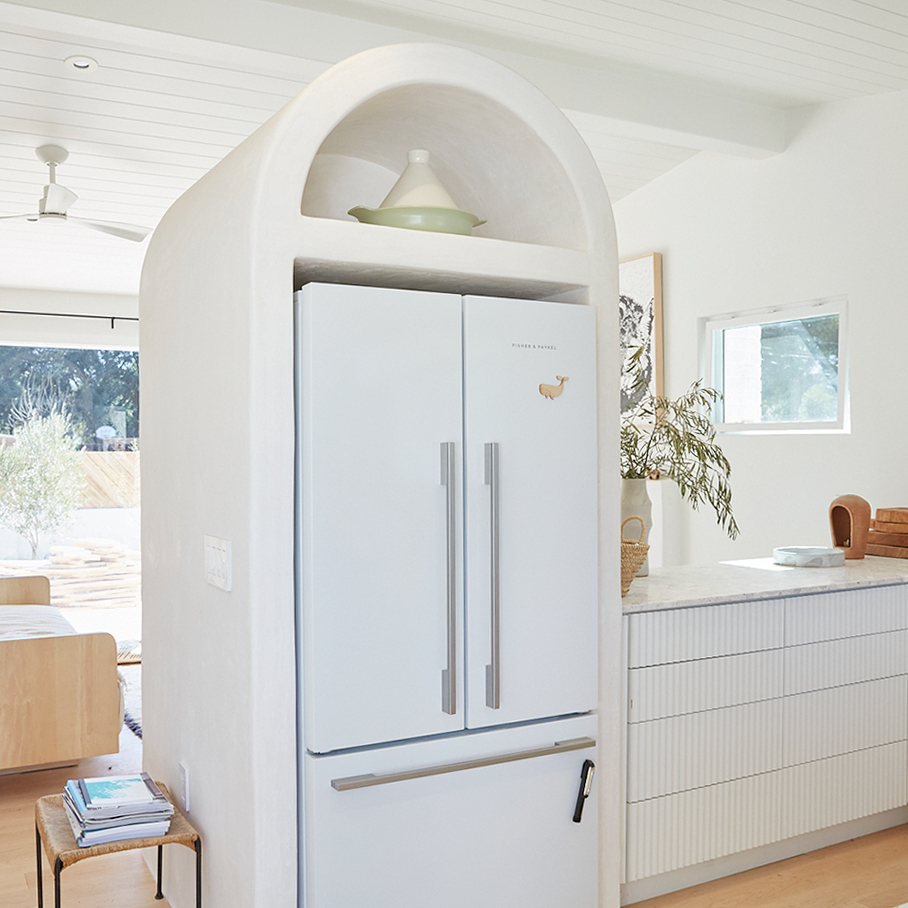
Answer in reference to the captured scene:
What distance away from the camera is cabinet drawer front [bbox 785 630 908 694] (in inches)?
119

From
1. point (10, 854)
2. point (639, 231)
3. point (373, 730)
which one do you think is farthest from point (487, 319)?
point (639, 231)

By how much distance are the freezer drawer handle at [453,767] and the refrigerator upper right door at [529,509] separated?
0.09 m

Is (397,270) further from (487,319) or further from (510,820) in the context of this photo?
(510,820)

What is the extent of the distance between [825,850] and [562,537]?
66.4 inches

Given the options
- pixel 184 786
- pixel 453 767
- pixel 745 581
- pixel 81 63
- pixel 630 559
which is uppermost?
pixel 81 63

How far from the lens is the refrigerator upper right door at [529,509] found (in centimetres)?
229

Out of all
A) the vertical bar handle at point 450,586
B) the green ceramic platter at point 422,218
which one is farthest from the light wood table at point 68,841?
the green ceramic platter at point 422,218

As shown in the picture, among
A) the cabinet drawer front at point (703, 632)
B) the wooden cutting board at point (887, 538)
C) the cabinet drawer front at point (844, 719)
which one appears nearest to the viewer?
the cabinet drawer front at point (703, 632)

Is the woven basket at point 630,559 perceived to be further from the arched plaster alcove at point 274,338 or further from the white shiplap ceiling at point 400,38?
the white shiplap ceiling at point 400,38

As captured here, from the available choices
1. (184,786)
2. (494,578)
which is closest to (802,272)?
(494,578)

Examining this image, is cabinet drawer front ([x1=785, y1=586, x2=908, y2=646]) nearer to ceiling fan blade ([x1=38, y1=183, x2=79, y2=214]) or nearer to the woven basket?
the woven basket

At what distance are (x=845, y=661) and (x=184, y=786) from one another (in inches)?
85.5

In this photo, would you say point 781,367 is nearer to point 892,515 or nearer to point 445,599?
point 892,515

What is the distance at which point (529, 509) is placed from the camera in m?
2.37
